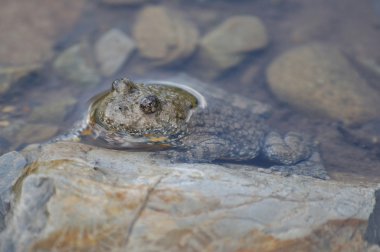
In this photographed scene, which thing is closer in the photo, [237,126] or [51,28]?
[237,126]

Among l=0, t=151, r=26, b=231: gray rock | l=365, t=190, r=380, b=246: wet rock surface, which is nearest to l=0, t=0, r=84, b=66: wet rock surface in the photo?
l=0, t=151, r=26, b=231: gray rock

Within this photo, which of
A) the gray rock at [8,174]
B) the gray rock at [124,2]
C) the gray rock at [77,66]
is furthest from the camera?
the gray rock at [124,2]

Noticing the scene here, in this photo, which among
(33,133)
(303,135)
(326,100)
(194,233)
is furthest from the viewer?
(326,100)

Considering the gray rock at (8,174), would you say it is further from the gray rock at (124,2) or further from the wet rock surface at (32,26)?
the gray rock at (124,2)

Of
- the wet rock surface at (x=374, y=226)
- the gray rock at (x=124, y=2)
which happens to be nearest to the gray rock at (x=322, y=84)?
the wet rock surface at (x=374, y=226)

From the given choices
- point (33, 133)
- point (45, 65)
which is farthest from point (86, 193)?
point (45, 65)

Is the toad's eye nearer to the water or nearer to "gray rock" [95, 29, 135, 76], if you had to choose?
the water

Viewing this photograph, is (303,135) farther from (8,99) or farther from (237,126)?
(8,99)
